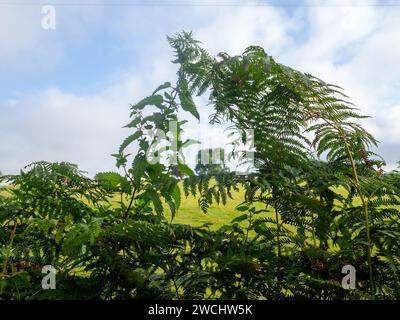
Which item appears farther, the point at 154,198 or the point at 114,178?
the point at 114,178

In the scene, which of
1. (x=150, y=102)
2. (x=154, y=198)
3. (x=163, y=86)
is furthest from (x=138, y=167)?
(x=163, y=86)

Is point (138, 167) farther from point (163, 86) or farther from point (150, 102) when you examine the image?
point (163, 86)

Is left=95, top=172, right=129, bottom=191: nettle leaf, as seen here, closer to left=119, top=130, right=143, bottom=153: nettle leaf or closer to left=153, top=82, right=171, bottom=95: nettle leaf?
left=119, top=130, right=143, bottom=153: nettle leaf

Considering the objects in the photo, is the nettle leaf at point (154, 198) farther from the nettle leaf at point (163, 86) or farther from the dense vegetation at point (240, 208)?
the nettle leaf at point (163, 86)

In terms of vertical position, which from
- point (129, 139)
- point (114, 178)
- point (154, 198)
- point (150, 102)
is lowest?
point (154, 198)

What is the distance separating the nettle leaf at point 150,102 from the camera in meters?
1.53

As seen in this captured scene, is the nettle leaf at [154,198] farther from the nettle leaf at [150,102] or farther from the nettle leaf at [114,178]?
the nettle leaf at [150,102]

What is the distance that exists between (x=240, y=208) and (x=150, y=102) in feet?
2.31

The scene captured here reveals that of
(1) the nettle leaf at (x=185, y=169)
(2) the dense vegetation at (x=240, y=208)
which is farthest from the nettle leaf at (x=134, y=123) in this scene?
(1) the nettle leaf at (x=185, y=169)

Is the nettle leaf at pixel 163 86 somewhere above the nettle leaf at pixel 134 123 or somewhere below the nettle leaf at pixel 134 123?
above

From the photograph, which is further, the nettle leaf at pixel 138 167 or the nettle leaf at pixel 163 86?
the nettle leaf at pixel 163 86

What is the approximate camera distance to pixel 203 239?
1676 millimetres

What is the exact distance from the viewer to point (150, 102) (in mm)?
1542

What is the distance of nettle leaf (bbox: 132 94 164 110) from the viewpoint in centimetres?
153
